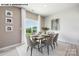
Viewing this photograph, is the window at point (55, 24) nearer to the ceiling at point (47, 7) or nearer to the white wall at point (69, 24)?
the white wall at point (69, 24)

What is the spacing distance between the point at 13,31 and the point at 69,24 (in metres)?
1.08

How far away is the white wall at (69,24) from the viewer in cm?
210

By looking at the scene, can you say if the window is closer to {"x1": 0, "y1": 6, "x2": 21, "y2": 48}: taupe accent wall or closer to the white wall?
the white wall

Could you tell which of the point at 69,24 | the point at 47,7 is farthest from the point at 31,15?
the point at 69,24

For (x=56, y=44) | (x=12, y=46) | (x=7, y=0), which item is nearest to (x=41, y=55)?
(x=56, y=44)

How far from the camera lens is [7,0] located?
6.82 feet

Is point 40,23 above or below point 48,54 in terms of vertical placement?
above

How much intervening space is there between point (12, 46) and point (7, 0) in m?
0.86

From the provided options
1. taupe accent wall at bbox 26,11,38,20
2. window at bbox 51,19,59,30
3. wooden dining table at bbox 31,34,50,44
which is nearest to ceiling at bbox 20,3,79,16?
taupe accent wall at bbox 26,11,38,20

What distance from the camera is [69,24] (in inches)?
85.4

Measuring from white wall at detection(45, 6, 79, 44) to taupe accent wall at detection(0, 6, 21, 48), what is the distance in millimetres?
563

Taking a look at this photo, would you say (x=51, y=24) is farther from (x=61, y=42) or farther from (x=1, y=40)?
(x=1, y=40)

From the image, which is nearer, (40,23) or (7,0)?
(7,0)

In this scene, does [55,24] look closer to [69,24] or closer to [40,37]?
[69,24]
